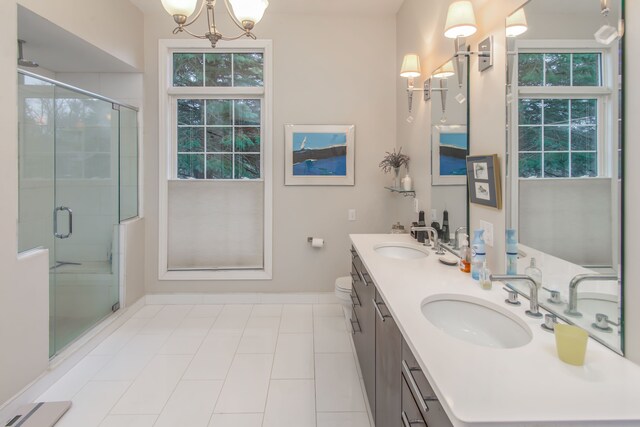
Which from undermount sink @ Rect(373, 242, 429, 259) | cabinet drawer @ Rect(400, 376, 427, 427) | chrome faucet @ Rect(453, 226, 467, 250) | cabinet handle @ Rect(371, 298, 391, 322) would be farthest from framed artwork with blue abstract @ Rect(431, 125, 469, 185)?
cabinet drawer @ Rect(400, 376, 427, 427)

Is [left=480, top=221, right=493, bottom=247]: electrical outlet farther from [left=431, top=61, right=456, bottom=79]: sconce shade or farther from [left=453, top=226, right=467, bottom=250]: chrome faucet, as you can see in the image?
A: [left=431, top=61, right=456, bottom=79]: sconce shade

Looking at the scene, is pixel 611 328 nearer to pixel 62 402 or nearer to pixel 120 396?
pixel 120 396

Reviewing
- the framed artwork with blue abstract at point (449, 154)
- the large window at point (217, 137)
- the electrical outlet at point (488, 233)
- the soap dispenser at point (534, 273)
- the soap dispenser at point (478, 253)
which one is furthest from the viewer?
the large window at point (217, 137)

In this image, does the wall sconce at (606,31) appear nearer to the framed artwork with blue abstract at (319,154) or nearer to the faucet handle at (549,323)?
the faucet handle at (549,323)

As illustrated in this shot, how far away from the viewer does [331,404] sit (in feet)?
6.66

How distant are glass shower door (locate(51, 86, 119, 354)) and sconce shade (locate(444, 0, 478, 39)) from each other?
102 inches

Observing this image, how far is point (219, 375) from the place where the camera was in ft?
7.67

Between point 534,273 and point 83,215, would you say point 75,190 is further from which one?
point 534,273

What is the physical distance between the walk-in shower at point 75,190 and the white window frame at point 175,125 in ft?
0.90

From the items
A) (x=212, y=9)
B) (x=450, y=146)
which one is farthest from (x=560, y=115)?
(x=212, y=9)

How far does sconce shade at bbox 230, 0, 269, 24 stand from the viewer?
5.89ft

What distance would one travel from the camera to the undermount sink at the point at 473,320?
1.29m

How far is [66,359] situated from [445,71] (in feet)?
10.5

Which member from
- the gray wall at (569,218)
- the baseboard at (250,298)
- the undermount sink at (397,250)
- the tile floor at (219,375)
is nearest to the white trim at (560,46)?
the gray wall at (569,218)
